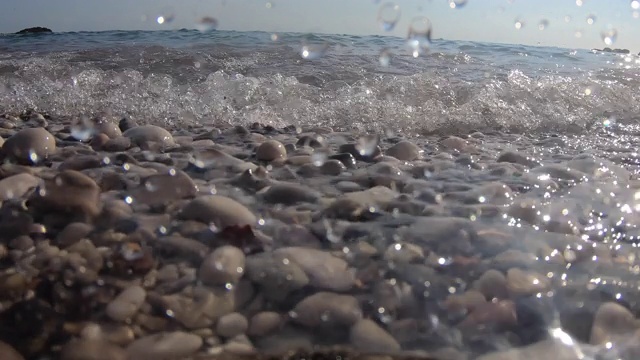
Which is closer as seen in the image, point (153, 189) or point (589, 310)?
point (589, 310)

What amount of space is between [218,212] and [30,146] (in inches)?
44.4

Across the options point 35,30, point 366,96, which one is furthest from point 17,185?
point 35,30

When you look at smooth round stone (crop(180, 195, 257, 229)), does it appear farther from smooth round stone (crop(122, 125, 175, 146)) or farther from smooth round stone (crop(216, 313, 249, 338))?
smooth round stone (crop(122, 125, 175, 146))

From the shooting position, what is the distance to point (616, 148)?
3066 millimetres

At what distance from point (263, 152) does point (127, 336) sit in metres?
1.41

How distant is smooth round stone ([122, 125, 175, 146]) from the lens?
256 cm

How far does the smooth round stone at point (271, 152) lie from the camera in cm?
236

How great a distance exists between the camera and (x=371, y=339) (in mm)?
1046

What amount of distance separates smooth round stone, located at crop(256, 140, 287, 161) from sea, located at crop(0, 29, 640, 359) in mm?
654

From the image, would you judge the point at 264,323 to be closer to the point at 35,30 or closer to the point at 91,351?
the point at 91,351

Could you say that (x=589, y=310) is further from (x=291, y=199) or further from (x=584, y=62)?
(x=584, y=62)

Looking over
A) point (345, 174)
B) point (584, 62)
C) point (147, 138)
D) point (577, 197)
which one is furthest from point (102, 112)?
point (584, 62)

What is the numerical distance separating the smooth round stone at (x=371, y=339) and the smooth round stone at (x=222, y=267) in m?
0.30

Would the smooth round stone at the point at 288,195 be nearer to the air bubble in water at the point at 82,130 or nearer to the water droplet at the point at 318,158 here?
the water droplet at the point at 318,158
